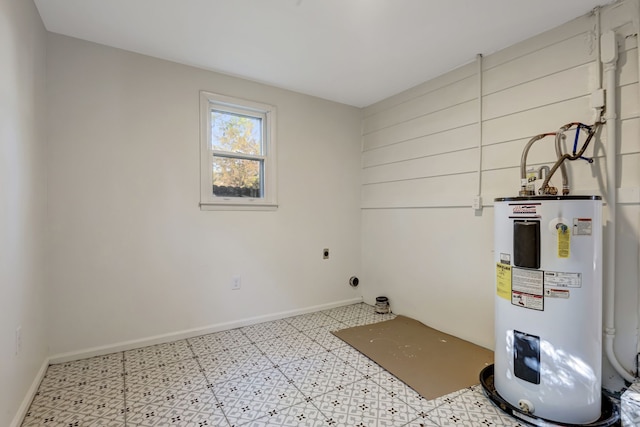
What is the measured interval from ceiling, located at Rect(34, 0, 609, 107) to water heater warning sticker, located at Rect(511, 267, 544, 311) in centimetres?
160

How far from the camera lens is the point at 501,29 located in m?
2.15

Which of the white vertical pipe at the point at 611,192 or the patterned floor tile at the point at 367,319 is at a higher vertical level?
the white vertical pipe at the point at 611,192

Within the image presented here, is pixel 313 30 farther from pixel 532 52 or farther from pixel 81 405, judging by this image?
pixel 81 405

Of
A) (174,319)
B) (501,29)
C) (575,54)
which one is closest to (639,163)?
(575,54)

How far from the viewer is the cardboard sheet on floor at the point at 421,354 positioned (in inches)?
78.8

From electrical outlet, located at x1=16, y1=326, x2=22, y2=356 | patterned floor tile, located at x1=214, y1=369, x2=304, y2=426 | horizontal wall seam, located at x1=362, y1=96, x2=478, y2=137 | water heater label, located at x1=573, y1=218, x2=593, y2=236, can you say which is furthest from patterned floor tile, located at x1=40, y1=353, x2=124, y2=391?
horizontal wall seam, located at x1=362, y1=96, x2=478, y2=137

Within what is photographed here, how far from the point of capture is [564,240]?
1.52 metres

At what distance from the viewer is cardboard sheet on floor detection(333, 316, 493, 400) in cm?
200

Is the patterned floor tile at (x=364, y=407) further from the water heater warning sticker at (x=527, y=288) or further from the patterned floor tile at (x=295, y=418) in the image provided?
the water heater warning sticker at (x=527, y=288)

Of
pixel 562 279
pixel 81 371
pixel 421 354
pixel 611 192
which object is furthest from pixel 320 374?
pixel 611 192

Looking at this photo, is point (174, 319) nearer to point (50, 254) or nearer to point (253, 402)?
point (50, 254)

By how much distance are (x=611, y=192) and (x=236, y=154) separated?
275cm

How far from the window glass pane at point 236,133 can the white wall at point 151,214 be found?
19 centimetres

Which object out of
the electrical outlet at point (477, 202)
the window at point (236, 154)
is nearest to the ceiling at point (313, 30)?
the window at point (236, 154)
